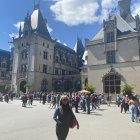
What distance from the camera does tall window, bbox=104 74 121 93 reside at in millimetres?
40509

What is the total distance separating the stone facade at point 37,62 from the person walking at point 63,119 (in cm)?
4776

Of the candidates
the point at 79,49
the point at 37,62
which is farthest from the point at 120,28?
the point at 79,49

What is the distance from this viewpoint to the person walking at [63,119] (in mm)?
6844

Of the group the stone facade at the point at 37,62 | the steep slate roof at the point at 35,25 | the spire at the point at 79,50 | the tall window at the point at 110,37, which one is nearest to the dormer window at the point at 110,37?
the tall window at the point at 110,37

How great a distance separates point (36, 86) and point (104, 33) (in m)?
21.6

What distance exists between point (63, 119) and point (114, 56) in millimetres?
35895

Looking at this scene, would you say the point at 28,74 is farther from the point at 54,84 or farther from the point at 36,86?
the point at 54,84

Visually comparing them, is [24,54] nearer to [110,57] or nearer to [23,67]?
[23,67]

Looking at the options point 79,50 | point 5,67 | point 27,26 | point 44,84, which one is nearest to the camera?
point 44,84

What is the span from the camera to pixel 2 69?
73.1m

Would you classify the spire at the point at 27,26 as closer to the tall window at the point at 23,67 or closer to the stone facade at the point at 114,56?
the tall window at the point at 23,67

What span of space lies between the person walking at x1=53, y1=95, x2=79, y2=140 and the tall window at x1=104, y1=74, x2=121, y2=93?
34263 millimetres

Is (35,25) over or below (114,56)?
over

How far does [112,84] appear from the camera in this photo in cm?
4106
